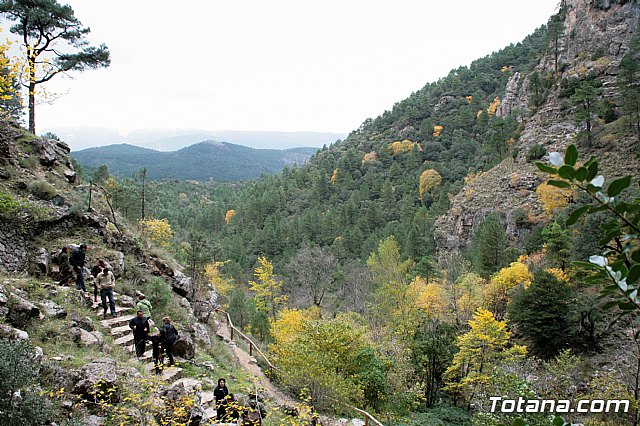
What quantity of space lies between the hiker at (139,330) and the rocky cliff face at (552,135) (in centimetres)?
3362

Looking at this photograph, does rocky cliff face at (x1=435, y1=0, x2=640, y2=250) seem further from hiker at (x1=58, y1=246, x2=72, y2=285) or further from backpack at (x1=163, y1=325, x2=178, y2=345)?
hiker at (x1=58, y1=246, x2=72, y2=285)

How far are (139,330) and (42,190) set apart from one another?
24.1 ft

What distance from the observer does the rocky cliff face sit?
35.4 meters

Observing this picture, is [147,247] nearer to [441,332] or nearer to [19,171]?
[19,171]

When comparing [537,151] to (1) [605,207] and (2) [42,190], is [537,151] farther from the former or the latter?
(1) [605,207]

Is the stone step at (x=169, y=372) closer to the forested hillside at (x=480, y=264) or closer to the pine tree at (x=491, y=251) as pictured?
the forested hillside at (x=480, y=264)

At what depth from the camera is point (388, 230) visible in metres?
53.3

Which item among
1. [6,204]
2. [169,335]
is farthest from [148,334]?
[6,204]

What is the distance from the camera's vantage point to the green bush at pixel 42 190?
13367 millimetres

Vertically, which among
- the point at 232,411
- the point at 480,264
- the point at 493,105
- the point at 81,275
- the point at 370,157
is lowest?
the point at 480,264

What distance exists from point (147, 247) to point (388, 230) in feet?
130

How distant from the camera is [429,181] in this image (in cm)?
6303

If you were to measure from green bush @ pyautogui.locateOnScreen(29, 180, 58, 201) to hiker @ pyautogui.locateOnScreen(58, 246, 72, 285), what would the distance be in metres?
3.31

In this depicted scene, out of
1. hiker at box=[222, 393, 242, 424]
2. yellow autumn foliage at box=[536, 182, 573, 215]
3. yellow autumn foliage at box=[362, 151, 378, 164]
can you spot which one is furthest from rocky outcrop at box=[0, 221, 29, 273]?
yellow autumn foliage at box=[362, 151, 378, 164]
